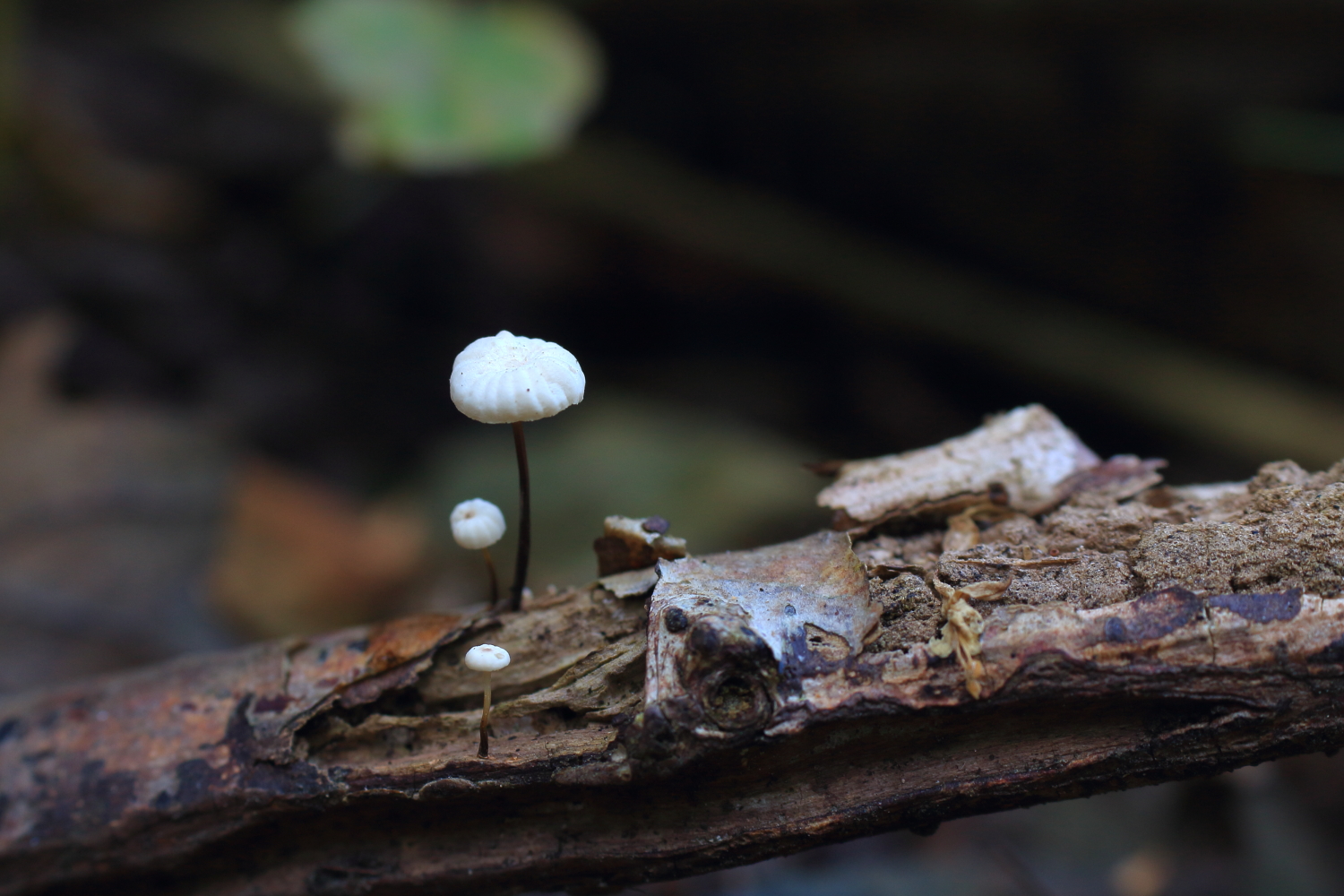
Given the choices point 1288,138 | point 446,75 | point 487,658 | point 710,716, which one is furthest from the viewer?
point 1288,138

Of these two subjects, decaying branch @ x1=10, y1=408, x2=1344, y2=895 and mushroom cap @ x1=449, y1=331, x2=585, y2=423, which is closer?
decaying branch @ x1=10, y1=408, x2=1344, y2=895

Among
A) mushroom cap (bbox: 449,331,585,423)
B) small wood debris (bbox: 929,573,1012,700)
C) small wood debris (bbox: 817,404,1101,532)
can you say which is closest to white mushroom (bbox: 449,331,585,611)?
mushroom cap (bbox: 449,331,585,423)

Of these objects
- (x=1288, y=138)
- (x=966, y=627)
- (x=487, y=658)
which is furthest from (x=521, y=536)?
(x=1288, y=138)

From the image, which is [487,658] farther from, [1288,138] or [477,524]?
[1288,138]

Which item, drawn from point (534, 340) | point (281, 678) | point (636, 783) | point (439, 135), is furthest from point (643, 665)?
point (439, 135)

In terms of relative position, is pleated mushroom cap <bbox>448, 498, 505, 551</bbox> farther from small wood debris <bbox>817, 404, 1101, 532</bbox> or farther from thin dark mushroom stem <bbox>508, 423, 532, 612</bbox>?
small wood debris <bbox>817, 404, 1101, 532</bbox>

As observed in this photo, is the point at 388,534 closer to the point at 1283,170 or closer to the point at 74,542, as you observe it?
the point at 74,542
